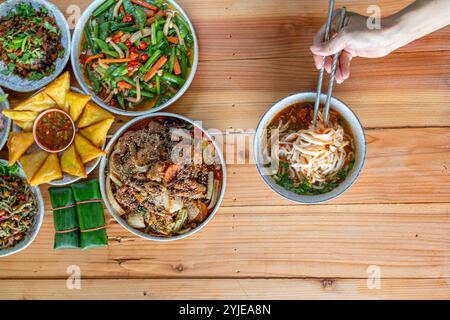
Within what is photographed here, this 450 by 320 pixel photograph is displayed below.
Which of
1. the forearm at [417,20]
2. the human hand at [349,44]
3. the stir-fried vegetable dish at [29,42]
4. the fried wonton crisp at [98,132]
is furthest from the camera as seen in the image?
the stir-fried vegetable dish at [29,42]

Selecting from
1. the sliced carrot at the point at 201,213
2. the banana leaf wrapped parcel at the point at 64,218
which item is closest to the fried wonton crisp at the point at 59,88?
the banana leaf wrapped parcel at the point at 64,218

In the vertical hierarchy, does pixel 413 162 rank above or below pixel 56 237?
above

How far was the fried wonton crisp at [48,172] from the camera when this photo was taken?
2031 mm

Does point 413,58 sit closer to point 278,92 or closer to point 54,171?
point 278,92

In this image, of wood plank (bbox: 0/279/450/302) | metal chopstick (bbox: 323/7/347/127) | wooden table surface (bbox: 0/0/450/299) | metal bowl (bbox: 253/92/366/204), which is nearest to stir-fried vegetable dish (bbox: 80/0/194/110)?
wooden table surface (bbox: 0/0/450/299)

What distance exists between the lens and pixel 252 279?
2.21 m

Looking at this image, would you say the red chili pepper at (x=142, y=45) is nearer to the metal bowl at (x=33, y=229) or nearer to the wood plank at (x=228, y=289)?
the metal bowl at (x=33, y=229)

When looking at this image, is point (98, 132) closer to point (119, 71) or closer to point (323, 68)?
point (119, 71)

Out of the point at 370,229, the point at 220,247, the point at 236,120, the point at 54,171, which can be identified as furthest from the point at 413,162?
the point at 54,171

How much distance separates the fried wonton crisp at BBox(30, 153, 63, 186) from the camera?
2.03 metres

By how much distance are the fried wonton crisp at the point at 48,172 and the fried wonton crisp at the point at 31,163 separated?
0.06ft

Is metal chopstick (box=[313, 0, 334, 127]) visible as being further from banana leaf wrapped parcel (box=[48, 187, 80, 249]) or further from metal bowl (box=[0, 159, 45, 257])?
metal bowl (box=[0, 159, 45, 257])

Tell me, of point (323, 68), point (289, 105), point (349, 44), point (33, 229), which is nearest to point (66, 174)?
point (33, 229)

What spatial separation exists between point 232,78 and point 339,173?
0.68 meters
